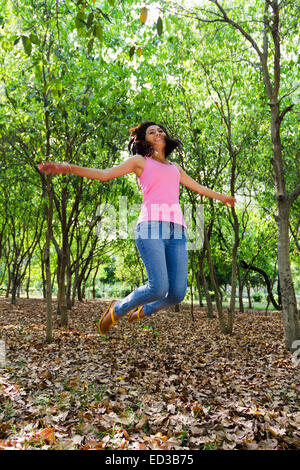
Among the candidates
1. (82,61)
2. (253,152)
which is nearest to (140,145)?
(82,61)

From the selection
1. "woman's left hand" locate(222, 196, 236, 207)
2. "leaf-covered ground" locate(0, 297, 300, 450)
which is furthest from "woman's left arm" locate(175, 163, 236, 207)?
"leaf-covered ground" locate(0, 297, 300, 450)

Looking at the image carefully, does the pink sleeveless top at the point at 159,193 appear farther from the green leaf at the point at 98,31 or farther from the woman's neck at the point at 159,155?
the green leaf at the point at 98,31

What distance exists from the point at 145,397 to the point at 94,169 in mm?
2657

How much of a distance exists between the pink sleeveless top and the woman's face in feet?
0.81

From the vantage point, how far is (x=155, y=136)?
4.18m

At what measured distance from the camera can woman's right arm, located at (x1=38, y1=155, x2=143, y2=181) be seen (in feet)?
11.1

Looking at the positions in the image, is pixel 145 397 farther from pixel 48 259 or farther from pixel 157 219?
pixel 48 259

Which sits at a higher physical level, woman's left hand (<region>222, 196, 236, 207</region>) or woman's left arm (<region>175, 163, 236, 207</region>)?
woman's left arm (<region>175, 163, 236, 207</region>)

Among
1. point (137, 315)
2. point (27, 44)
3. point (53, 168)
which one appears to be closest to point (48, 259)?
point (137, 315)

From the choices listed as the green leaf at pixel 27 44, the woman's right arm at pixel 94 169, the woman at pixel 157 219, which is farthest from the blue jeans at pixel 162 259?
the green leaf at pixel 27 44

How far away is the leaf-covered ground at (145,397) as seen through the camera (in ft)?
10.4

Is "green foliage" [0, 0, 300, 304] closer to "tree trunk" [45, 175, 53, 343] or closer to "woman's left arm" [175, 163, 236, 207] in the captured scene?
"tree trunk" [45, 175, 53, 343]

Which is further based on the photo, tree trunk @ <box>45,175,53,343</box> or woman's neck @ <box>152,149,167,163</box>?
tree trunk @ <box>45,175,53,343</box>

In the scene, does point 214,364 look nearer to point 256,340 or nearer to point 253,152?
point 256,340
